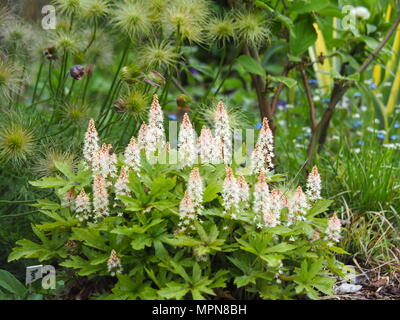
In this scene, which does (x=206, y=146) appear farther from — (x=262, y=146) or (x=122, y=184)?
(x=122, y=184)

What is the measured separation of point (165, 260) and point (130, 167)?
493mm

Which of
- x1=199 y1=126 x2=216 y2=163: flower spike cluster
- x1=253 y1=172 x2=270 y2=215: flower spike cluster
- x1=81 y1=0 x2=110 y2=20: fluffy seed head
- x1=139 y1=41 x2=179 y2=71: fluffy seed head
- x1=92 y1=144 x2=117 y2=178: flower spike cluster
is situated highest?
x1=81 y1=0 x2=110 y2=20: fluffy seed head

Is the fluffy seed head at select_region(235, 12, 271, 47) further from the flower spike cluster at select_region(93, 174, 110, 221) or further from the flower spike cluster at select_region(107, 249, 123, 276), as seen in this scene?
the flower spike cluster at select_region(107, 249, 123, 276)

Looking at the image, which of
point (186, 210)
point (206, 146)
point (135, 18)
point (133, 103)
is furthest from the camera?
point (135, 18)

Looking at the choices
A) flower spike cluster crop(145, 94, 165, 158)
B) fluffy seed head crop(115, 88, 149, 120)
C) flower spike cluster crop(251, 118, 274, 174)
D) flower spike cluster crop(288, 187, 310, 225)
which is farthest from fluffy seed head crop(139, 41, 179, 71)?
flower spike cluster crop(288, 187, 310, 225)

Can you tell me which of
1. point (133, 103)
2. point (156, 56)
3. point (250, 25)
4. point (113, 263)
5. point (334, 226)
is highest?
point (250, 25)

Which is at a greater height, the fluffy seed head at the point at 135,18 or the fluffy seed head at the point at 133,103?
the fluffy seed head at the point at 135,18

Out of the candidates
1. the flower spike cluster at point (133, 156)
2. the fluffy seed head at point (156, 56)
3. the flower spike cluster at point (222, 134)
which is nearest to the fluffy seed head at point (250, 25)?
the fluffy seed head at point (156, 56)

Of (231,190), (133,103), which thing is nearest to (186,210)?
(231,190)

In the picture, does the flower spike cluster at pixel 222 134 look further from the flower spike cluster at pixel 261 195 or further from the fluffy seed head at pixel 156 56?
the fluffy seed head at pixel 156 56

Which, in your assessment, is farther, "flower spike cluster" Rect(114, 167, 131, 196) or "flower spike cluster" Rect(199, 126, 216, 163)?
"flower spike cluster" Rect(199, 126, 216, 163)

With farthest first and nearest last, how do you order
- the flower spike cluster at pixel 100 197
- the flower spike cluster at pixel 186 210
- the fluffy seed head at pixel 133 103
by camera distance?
the fluffy seed head at pixel 133 103 < the flower spike cluster at pixel 100 197 < the flower spike cluster at pixel 186 210

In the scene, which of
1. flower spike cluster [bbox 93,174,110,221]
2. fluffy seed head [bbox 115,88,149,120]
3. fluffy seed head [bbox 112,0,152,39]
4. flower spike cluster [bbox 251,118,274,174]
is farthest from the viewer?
fluffy seed head [bbox 112,0,152,39]
